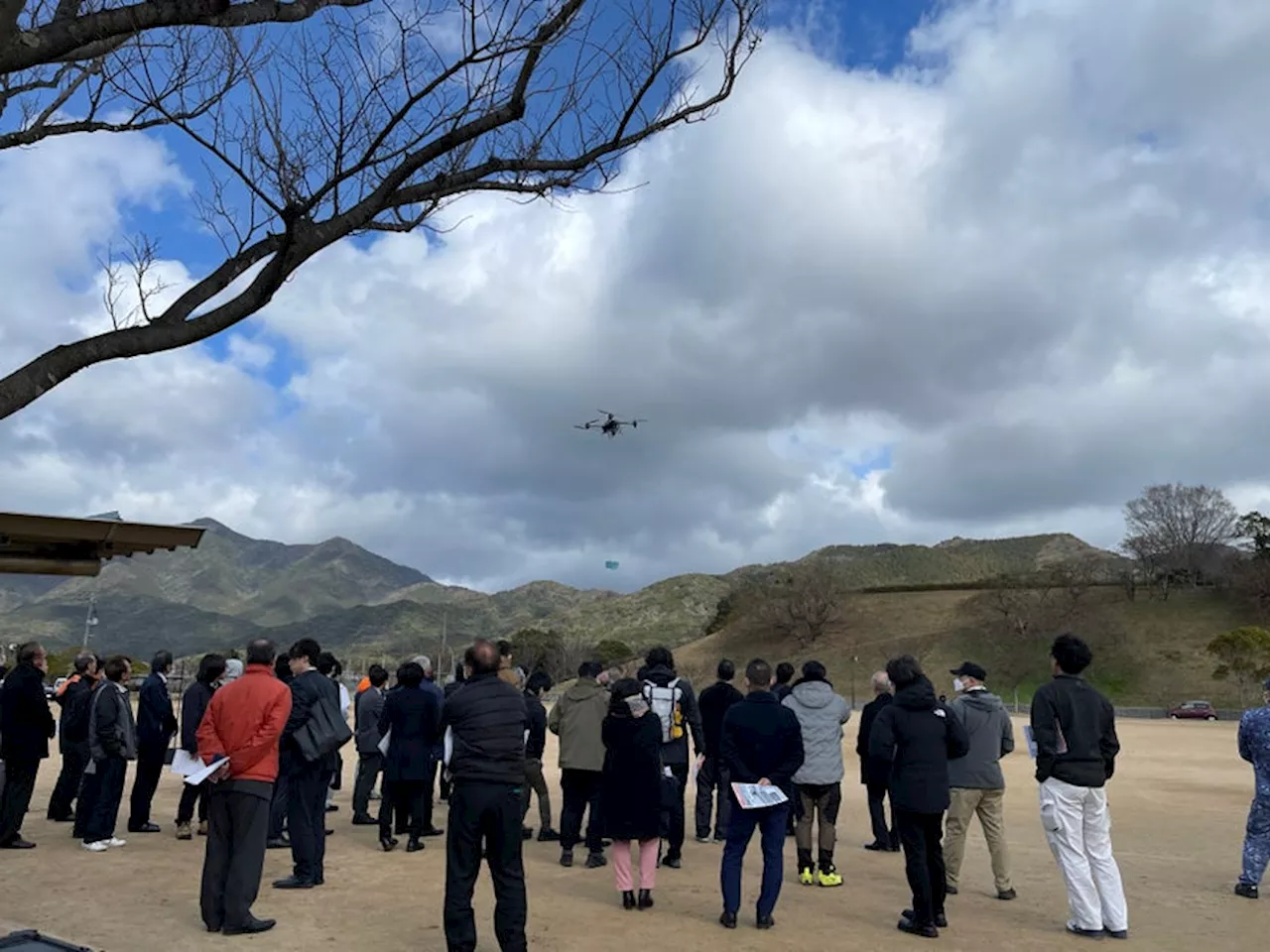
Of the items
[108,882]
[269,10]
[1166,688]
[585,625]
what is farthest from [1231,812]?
[585,625]

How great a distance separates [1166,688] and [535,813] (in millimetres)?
53822

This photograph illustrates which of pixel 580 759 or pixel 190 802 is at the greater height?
pixel 580 759

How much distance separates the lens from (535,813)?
11680 mm

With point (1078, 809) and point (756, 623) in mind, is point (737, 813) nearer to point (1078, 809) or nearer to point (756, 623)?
point (1078, 809)

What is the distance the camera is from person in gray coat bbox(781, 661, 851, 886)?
8023 millimetres

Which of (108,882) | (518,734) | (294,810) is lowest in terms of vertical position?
(108,882)

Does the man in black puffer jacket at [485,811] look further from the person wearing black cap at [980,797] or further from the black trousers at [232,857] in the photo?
the person wearing black cap at [980,797]

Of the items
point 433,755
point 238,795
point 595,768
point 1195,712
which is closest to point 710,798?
point 595,768

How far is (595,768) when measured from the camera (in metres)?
8.79

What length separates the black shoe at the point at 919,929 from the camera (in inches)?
248

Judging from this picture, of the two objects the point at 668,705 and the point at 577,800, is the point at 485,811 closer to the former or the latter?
the point at 668,705

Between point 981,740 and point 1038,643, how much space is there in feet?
206

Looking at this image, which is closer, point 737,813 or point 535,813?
point 737,813

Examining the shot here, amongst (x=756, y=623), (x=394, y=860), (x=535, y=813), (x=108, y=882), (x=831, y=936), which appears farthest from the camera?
(x=756, y=623)
